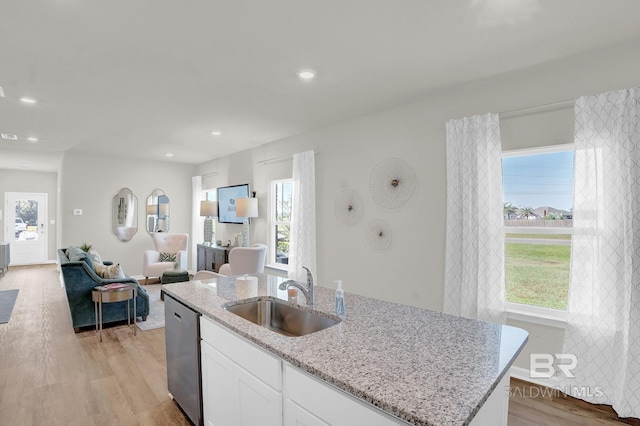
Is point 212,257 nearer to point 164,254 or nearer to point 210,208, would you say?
point 210,208

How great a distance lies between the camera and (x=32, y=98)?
129 inches

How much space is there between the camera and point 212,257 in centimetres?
617

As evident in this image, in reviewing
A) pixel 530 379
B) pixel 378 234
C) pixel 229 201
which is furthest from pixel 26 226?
pixel 530 379

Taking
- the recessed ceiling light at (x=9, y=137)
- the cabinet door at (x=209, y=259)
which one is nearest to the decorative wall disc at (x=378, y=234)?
the cabinet door at (x=209, y=259)

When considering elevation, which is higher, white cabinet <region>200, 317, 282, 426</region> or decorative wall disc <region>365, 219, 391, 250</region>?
decorative wall disc <region>365, 219, 391, 250</region>

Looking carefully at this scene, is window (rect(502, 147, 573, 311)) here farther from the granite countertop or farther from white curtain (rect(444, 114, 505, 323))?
the granite countertop

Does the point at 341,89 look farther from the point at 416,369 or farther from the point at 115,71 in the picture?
the point at 416,369

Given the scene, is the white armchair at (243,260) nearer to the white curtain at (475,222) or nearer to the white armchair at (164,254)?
the white armchair at (164,254)

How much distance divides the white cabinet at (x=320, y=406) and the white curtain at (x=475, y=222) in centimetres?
210

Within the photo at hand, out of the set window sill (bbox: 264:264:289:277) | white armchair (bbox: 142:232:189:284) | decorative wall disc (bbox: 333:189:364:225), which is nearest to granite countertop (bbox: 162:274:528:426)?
decorative wall disc (bbox: 333:189:364:225)

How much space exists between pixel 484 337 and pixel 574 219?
5.25 feet

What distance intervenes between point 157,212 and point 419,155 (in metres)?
5.91

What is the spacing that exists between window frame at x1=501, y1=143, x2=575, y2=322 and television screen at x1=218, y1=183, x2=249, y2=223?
427cm

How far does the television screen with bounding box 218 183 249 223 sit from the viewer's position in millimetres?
6035
